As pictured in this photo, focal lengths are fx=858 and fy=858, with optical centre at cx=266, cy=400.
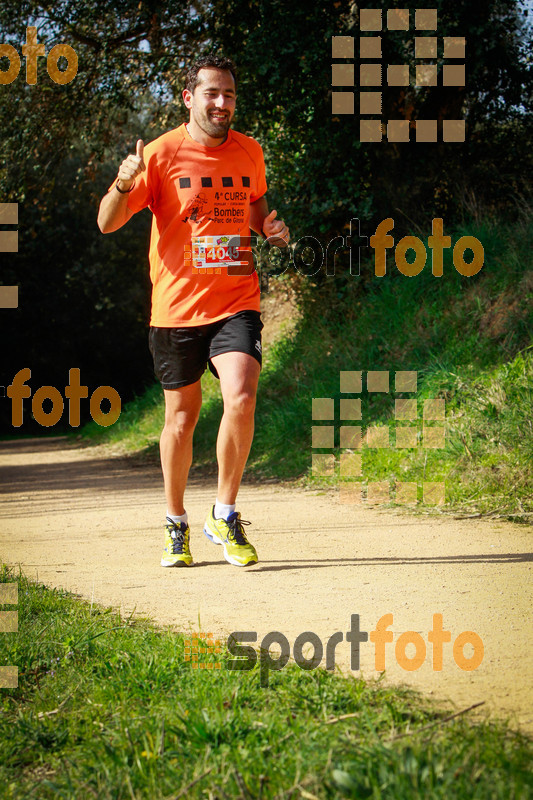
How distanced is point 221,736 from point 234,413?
234cm

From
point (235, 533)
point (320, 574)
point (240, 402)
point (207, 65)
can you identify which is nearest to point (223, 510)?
point (235, 533)

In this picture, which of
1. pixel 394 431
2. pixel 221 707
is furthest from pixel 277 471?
pixel 221 707

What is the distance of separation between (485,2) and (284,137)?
2.56m

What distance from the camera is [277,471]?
773 centimetres

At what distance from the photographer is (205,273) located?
13.8ft

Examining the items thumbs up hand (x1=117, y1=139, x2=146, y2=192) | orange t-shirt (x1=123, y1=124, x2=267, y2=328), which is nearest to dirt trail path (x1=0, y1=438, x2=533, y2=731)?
orange t-shirt (x1=123, y1=124, x2=267, y2=328)

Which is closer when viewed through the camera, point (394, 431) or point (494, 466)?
point (494, 466)

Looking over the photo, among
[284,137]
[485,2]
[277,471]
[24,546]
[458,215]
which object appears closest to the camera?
[24,546]

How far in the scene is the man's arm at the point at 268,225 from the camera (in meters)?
4.29

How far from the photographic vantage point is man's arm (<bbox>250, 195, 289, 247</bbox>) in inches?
169

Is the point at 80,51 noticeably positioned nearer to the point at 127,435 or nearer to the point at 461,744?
the point at 127,435

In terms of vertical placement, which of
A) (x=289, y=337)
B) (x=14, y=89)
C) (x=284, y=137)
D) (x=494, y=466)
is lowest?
(x=494, y=466)

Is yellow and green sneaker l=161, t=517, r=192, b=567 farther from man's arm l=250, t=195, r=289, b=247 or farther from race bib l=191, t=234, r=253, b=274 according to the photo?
man's arm l=250, t=195, r=289, b=247

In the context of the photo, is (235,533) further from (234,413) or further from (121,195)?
(121,195)
